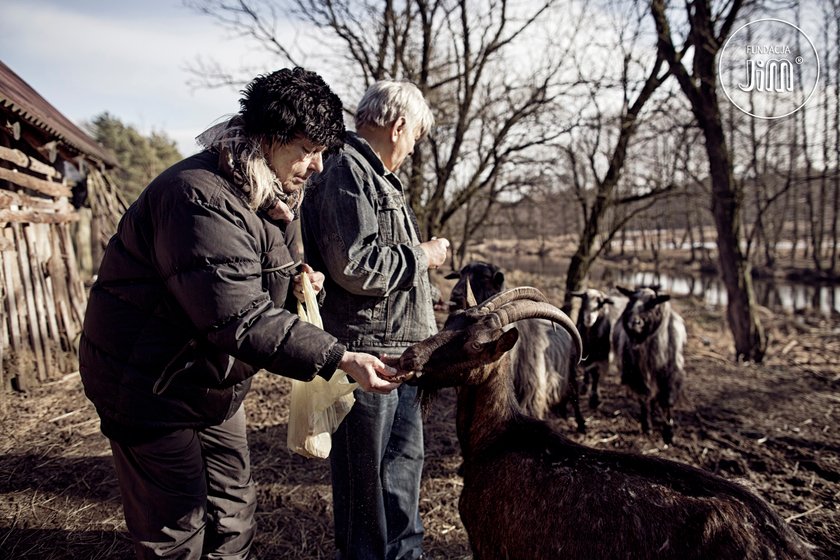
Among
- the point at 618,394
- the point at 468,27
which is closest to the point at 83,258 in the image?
the point at 468,27

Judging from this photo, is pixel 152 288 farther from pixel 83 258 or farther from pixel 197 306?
pixel 83 258

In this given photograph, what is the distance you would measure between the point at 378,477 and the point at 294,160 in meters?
1.74

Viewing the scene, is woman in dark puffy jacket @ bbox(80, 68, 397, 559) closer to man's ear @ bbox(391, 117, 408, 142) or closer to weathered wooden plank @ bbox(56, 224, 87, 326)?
man's ear @ bbox(391, 117, 408, 142)

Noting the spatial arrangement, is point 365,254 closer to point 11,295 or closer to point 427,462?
point 427,462

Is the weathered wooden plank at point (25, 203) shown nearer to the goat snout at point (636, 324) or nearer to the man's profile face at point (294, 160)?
the man's profile face at point (294, 160)

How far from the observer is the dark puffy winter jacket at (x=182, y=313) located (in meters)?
1.76

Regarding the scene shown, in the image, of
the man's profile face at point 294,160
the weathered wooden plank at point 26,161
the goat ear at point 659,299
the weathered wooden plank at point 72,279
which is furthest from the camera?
the weathered wooden plank at point 72,279

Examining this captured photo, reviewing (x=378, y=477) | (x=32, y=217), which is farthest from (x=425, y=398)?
(x=32, y=217)

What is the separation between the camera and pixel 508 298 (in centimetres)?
283

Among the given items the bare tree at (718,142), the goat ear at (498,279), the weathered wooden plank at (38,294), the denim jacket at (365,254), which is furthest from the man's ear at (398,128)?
the bare tree at (718,142)

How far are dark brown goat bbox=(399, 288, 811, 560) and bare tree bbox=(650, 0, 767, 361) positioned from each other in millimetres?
8400

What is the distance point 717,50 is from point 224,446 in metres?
10.3

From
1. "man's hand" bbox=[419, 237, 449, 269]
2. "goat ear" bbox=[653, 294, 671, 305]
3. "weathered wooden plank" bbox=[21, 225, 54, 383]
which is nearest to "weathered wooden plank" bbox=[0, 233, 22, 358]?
"weathered wooden plank" bbox=[21, 225, 54, 383]

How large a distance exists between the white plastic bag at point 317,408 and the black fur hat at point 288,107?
2.42 ft
